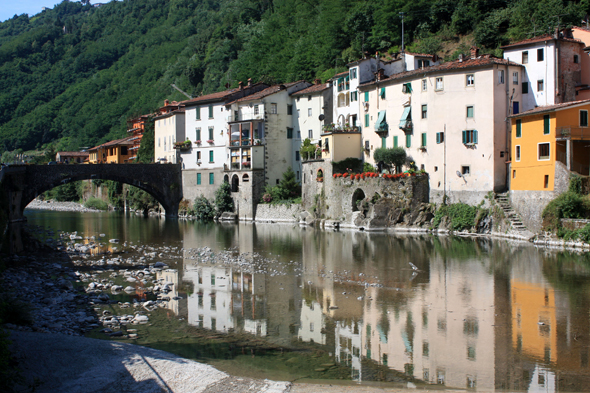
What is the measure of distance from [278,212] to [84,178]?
20581mm

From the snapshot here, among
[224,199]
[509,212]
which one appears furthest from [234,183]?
[509,212]

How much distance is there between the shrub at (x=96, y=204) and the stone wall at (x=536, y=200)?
6380 centimetres

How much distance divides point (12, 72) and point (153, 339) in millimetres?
156234

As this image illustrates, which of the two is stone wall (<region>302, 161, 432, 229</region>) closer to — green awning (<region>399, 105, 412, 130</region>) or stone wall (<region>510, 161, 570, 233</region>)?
green awning (<region>399, 105, 412, 130</region>)

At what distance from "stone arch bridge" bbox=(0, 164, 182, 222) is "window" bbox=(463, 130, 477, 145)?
115ft

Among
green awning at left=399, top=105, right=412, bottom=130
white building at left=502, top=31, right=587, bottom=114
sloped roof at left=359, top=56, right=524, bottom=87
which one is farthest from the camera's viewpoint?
green awning at left=399, top=105, right=412, bottom=130

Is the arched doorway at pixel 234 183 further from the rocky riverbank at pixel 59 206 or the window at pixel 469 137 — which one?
the rocky riverbank at pixel 59 206

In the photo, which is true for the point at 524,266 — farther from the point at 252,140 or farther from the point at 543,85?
the point at 252,140

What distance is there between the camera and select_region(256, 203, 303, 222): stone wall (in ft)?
180

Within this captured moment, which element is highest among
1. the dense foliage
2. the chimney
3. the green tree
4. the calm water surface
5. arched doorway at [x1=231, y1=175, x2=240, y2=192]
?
the dense foliage

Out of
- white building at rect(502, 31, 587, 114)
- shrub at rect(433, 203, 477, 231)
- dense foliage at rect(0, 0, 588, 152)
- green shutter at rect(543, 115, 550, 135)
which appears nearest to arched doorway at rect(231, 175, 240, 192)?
dense foliage at rect(0, 0, 588, 152)

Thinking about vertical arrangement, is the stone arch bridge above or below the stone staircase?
above

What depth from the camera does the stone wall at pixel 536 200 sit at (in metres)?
34.6

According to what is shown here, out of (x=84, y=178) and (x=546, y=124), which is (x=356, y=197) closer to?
(x=546, y=124)
